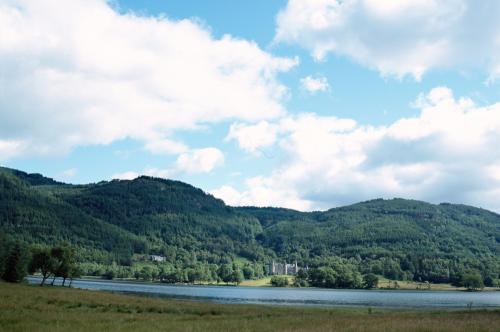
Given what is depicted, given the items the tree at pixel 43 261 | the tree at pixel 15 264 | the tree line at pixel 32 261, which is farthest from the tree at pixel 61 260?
the tree at pixel 15 264

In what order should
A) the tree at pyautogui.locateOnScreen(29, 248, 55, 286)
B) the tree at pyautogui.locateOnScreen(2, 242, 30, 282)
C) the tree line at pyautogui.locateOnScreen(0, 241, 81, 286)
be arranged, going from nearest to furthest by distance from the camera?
the tree at pyautogui.locateOnScreen(2, 242, 30, 282) < the tree line at pyautogui.locateOnScreen(0, 241, 81, 286) < the tree at pyautogui.locateOnScreen(29, 248, 55, 286)

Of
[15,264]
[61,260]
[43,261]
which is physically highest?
[61,260]

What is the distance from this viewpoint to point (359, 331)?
116 ft

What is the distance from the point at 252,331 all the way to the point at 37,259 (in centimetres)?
10526

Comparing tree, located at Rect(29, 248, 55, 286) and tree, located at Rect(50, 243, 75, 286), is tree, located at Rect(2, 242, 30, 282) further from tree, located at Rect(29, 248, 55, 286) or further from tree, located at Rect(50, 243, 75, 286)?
tree, located at Rect(50, 243, 75, 286)

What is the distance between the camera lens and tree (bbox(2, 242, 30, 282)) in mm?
113875

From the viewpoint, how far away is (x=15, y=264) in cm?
11431

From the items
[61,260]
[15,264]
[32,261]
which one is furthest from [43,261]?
[15,264]

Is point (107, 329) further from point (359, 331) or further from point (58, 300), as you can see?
point (58, 300)

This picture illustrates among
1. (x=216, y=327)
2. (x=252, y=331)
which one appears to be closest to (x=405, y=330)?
(x=252, y=331)

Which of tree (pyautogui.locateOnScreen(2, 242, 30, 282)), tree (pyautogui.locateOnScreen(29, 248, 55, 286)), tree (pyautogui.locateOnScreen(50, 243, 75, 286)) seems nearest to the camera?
tree (pyautogui.locateOnScreen(2, 242, 30, 282))

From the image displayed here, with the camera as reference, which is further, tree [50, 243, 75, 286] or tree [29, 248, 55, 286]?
tree [50, 243, 75, 286]

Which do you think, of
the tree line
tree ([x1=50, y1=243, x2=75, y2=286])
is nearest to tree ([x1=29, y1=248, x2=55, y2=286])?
the tree line

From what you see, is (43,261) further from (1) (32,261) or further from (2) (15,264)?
(2) (15,264)
